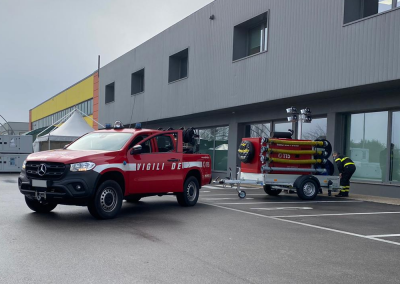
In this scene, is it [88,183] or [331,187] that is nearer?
[88,183]

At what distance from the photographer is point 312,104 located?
1931 centimetres

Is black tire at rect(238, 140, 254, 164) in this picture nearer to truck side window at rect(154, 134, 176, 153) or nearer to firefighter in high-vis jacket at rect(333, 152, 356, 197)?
truck side window at rect(154, 134, 176, 153)

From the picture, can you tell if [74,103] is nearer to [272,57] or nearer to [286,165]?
[272,57]

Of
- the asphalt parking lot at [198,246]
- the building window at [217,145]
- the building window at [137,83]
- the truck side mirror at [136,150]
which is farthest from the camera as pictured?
the building window at [137,83]

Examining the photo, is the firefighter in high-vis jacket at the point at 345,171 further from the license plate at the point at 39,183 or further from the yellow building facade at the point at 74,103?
the yellow building facade at the point at 74,103

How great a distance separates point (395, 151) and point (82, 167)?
1191cm

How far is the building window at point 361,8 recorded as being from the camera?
1603 cm

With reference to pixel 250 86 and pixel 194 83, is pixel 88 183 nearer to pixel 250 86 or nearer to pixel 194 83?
pixel 250 86

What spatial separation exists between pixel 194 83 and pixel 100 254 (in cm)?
1998

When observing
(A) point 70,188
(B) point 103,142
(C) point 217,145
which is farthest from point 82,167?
(C) point 217,145

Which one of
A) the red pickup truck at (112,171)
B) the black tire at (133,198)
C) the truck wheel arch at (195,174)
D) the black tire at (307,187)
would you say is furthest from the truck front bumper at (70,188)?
the black tire at (307,187)

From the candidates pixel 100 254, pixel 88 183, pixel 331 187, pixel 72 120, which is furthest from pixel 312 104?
pixel 72 120

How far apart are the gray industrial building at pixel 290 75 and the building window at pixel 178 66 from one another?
7cm

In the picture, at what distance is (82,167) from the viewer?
8.70 metres
